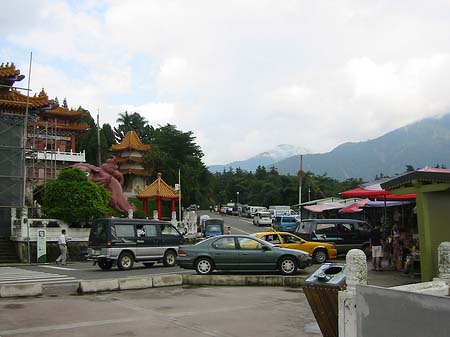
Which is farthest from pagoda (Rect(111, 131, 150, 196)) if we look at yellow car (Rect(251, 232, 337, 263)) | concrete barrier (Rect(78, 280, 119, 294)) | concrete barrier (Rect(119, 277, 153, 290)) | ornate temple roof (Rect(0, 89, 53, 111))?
concrete barrier (Rect(78, 280, 119, 294))

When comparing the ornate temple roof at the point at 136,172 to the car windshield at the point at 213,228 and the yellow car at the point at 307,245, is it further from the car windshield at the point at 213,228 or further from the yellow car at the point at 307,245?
the yellow car at the point at 307,245

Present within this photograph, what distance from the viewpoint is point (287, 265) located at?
16391 mm

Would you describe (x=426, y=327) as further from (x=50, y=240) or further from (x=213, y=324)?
(x=50, y=240)

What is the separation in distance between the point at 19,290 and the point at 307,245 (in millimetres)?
11429

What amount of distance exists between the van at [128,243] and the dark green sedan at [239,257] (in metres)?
3.92

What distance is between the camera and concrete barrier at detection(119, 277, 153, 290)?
13.5 metres

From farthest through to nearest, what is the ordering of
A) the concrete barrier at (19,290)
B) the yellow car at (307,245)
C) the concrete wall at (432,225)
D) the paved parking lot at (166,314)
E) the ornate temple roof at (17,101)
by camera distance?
the ornate temple roof at (17,101), the yellow car at (307,245), the concrete wall at (432,225), the concrete barrier at (19,290), the paved parking lot at (166,314)

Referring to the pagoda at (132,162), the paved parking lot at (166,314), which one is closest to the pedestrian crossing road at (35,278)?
the paved parking lot at (166,314)

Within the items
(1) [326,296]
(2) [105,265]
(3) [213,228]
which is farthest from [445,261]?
(3) [213,228]

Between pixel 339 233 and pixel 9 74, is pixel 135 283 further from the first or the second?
pixel 9 74

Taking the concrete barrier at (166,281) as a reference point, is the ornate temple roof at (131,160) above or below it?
above

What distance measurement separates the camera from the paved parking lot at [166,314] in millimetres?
8492

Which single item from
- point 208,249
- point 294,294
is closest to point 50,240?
point 208,249

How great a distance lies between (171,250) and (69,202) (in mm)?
11100
